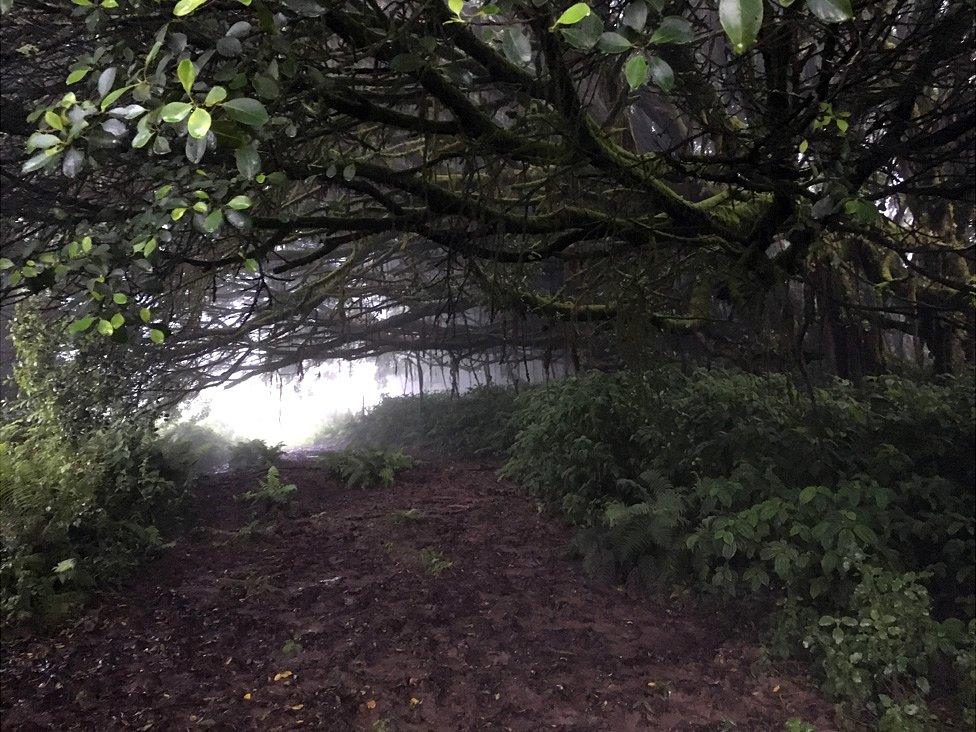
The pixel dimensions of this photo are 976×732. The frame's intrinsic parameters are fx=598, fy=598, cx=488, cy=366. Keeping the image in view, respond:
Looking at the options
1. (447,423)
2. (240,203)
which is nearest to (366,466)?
(447,423)

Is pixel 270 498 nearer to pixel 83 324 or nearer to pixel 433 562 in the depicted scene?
pixel 433 562

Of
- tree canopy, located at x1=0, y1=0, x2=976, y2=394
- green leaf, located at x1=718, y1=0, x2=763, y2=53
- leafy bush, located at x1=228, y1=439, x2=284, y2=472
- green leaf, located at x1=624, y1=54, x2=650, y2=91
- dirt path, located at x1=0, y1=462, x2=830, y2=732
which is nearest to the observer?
green leaf, located at x1=718, y1=0, x2=763, y2=53

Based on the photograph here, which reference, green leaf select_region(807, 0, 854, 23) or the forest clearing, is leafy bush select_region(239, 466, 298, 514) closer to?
the forest clearing

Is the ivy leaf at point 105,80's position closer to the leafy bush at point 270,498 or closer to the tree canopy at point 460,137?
the tree canopy at point 460,137

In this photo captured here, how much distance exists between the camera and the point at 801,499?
3852mm

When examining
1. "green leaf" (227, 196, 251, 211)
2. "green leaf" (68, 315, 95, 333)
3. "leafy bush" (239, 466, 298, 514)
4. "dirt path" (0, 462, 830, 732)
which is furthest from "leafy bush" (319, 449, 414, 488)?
"green leaf" (227, 196, 251, 211)

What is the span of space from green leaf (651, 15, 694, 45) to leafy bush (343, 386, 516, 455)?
314 inches

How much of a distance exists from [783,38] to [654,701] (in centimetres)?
360

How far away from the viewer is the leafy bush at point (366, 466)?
29.1ft

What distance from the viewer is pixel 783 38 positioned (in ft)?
8.71

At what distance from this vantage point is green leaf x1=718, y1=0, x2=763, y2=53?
1.04 m

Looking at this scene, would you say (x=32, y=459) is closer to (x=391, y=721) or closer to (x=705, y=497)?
(x=391, y=721)

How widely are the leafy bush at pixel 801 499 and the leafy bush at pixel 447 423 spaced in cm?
357

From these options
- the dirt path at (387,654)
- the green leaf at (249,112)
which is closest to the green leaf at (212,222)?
the green leaf at (249,112)
